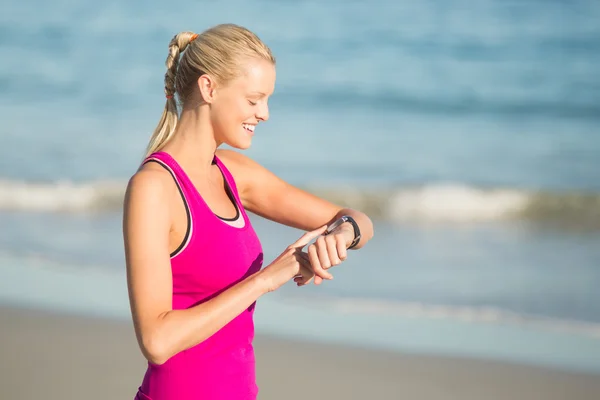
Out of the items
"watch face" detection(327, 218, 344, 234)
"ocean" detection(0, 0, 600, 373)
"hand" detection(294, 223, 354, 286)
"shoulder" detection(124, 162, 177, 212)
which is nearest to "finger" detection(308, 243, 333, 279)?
"hand" detection(294, 223, 354, 286)

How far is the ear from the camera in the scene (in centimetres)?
246

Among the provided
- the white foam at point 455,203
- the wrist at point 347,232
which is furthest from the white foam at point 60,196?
the wrist at point 347,232

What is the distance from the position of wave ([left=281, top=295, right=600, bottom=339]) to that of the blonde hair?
3.75 meters

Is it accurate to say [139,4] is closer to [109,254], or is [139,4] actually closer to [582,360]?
[109,254]

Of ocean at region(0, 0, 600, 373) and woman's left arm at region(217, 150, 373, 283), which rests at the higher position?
ocean at region(0, 0, 600, 373)

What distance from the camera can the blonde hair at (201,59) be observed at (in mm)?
2457

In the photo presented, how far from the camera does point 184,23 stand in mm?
19531

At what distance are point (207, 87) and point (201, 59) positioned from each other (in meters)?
0.08

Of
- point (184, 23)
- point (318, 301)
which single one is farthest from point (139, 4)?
point (318, 301)

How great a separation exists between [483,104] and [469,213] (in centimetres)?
568

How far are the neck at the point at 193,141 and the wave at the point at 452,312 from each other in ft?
12.2

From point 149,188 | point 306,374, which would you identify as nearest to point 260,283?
point 149,188

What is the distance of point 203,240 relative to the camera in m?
2.36

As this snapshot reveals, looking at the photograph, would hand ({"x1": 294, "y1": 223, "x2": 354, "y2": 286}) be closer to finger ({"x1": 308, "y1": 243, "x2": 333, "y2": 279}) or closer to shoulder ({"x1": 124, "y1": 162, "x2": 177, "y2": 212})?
finger ({"x1": 308, "y1": 243, "x2": 333, "y2": 279})
